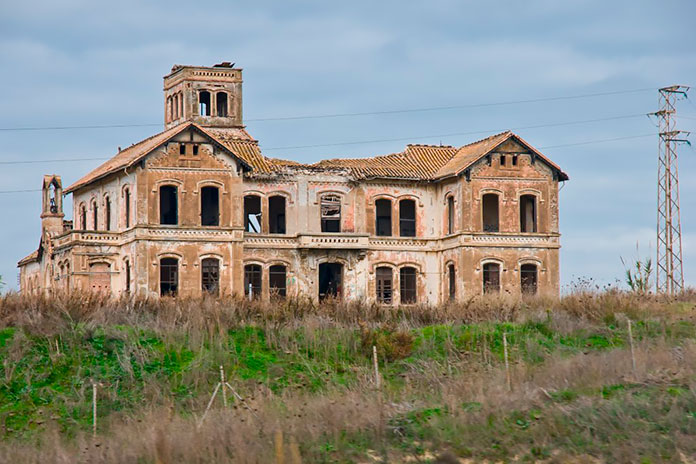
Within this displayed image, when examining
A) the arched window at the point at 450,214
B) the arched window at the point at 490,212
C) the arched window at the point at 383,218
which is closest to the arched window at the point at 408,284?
the arched window at the point at 383,218

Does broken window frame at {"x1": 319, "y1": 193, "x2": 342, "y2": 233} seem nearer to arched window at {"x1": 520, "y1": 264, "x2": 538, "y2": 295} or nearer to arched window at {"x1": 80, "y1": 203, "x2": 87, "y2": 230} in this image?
arched window at {"x1": 520, "y1": 264, "x2": 538, "y2": 295}

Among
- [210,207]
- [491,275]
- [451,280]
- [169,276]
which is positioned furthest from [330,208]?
[169,276]

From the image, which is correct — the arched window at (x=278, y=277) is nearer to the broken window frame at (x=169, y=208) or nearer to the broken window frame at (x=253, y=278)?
the broken window frame at (x=253, y=278)

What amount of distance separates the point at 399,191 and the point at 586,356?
Result: 24.1 m

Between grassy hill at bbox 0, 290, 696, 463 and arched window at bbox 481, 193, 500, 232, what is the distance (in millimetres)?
14029

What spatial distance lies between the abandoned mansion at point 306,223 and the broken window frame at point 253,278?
48 millimetres

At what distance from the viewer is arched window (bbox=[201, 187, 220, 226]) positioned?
46.0 meters

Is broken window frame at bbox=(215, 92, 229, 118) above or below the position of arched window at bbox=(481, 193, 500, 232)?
above

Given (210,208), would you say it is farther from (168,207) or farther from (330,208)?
(330,208)

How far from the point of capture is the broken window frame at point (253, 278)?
45.5 m

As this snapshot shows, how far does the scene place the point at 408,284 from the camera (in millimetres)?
48094

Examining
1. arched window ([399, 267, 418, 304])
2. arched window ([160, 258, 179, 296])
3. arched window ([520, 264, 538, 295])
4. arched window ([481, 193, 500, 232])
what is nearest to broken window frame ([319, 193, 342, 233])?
arched window ([399, 267, 418, 304])

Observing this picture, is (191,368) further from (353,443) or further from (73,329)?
(353,443)

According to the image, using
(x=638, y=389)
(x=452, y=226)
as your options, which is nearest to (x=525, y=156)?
(x=452, y=226)
